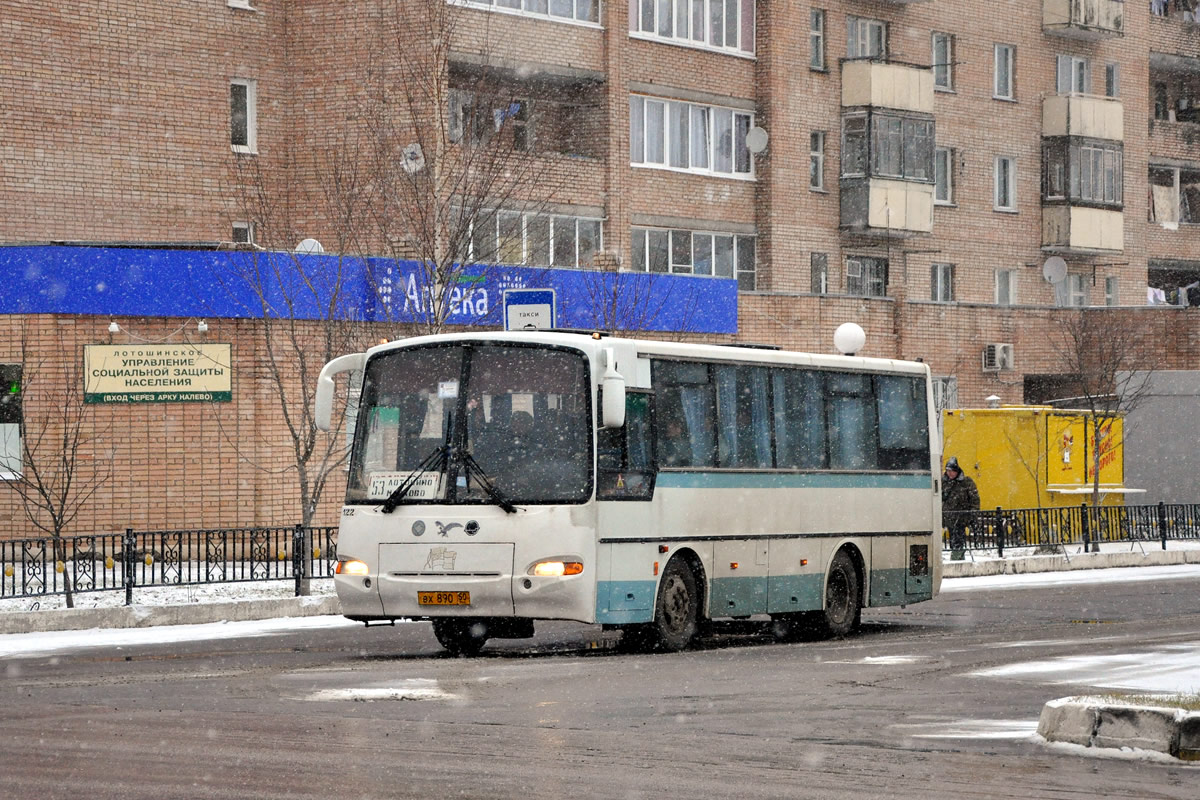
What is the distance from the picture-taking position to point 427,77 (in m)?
35.3

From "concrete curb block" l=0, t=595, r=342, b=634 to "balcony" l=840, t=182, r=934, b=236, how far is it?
89.2 feet

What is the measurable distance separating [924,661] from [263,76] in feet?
86.3

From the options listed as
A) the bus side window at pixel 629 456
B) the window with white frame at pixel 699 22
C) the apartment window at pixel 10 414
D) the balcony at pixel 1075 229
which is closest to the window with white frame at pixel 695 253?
the window with white frame at pixel 699 22

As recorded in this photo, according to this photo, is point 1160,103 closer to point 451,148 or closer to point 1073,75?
point 1073,75

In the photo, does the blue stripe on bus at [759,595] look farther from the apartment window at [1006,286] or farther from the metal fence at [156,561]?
the apartment window at [1006,286]

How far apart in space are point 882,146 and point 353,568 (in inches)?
1336

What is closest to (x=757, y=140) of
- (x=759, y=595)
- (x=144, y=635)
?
(x=144, y=635)

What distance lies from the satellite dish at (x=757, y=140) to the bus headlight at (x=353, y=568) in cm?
3077

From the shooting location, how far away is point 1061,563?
35406mm

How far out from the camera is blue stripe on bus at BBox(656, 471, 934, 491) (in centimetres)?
1881

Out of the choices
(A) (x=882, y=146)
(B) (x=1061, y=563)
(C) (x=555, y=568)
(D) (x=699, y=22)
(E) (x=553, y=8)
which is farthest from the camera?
(A) (x=882, y=146)

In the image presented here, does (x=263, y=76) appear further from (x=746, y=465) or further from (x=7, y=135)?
(x=746, y=465)

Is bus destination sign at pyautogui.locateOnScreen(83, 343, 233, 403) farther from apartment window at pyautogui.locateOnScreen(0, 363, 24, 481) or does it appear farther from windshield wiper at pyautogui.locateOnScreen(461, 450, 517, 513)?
windshield wiper at pyautogui.locateOnScreen(461, 450, 517, 513)

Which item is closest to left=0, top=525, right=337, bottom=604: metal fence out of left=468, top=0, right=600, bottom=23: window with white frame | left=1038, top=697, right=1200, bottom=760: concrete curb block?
left=1038, top=697, right=1200, bottom=760: concrete curb block
